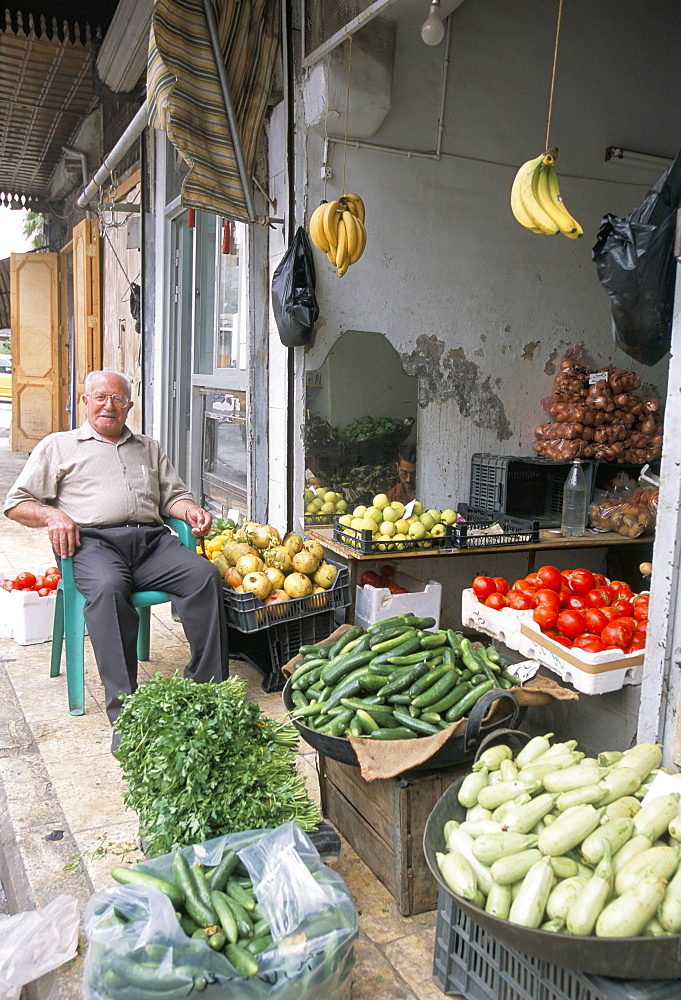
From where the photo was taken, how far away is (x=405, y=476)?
5.66m

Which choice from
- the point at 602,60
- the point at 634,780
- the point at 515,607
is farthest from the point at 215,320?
the point at 634,780

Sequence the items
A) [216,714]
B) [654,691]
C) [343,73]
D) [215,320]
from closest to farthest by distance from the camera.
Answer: [216,714] < [654,691] < [343,73] < [215,320]

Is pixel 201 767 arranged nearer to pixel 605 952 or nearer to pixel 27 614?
pixel 605 952

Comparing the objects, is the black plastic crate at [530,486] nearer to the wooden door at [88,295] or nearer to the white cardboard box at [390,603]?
the white cardboard box at [390,603]

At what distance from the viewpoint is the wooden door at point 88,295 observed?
1020 cm

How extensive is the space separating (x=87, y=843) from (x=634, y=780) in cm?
196

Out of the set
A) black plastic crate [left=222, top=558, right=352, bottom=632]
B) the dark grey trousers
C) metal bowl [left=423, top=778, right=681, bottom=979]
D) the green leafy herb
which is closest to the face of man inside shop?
black plastic crate [left=222, top=558, right=352, bottom=632]

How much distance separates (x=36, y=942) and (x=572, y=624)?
86.5 inches

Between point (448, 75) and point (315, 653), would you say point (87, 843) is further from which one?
point (448, 75)

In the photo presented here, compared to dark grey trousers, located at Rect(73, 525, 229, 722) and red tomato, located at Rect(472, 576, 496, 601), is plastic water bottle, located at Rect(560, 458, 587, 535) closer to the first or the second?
red tomato, located at Rect(472, 576, 496, 601)

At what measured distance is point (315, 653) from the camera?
3170 millimetres

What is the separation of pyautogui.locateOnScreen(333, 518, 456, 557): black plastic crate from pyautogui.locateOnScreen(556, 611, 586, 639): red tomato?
1435 mm

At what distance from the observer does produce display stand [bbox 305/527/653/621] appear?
468cm

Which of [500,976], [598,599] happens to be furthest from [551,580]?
[500,976]
